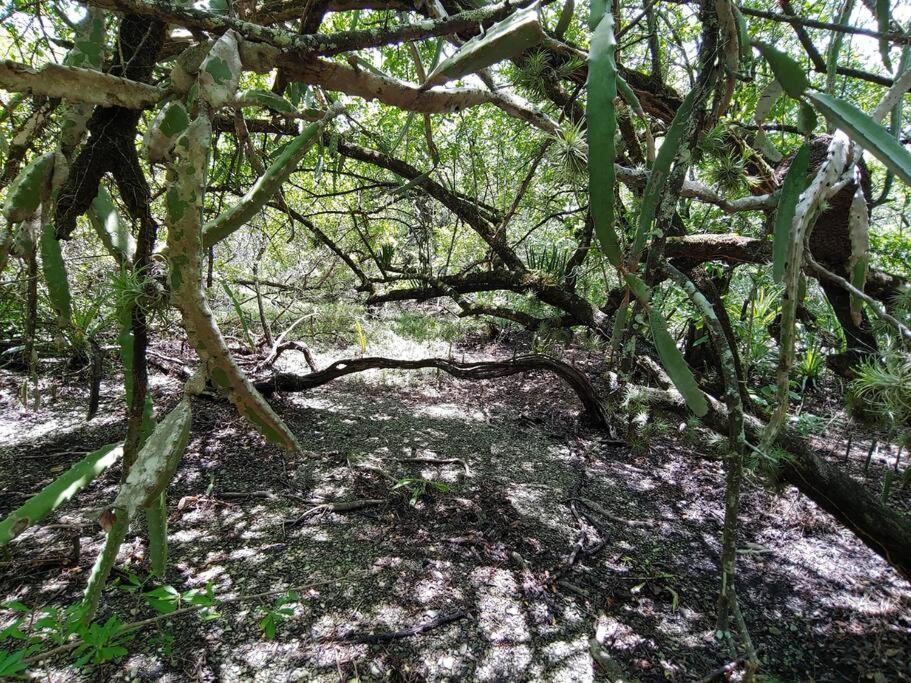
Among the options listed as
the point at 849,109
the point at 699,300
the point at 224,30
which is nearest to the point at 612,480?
the point at 699,300

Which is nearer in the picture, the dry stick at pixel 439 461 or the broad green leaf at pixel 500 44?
the broad green leaf at pixel 500 44

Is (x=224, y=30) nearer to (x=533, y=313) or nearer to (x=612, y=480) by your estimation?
(x=612, y=480)

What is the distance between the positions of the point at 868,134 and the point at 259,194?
1055 millimetres

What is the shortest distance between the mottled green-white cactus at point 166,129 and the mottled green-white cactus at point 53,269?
1.43 ft

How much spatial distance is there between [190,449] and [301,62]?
208 centimetres

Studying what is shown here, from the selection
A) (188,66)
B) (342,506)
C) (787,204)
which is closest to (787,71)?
(787,204)

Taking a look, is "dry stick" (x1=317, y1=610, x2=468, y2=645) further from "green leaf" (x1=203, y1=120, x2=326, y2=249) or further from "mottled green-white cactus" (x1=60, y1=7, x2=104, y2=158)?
"mottled green-white cactus" (x1=60, y1=7, x2=104, y2=158)

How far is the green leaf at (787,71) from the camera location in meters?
0.81

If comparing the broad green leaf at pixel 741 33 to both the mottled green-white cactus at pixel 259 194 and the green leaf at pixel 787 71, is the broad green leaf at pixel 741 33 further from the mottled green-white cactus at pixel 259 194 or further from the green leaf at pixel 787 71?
the mottled green-white cactus at pixel 259 194

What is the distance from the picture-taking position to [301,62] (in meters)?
0.80

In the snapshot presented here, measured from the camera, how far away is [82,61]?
100 cm

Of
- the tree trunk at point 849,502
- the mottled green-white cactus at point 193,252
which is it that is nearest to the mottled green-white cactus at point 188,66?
the mottled green-white cactus at point 193,252

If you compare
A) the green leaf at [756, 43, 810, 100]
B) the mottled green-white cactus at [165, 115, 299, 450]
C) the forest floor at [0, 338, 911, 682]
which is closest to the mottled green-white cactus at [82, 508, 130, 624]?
the mottled green-white cactus at [165, 115, 299, 450]

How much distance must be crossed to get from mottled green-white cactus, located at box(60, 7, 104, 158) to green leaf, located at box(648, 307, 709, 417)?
4.25 ft
